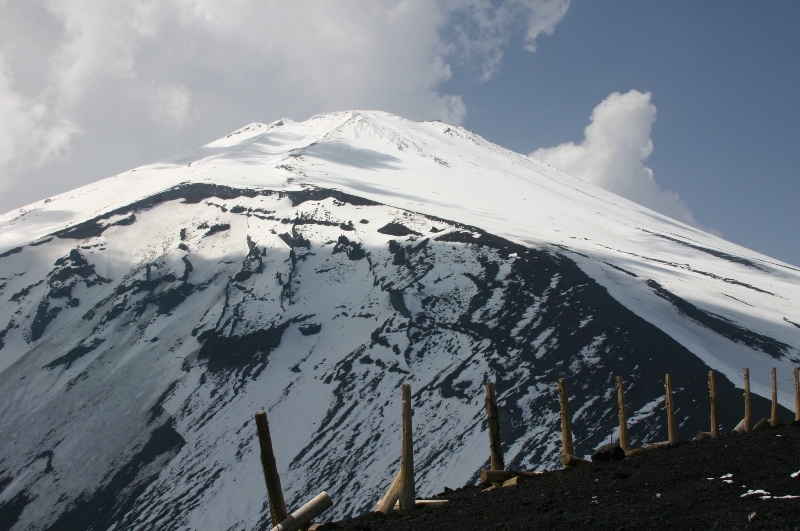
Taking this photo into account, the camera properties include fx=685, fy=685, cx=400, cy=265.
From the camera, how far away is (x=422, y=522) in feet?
27.7

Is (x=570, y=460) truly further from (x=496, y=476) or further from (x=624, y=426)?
(x=624, y=426)

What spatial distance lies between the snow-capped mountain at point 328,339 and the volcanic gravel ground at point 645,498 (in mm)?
42345

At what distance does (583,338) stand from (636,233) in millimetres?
66300

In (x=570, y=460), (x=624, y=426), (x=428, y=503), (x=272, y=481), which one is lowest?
(x=428, y=503)

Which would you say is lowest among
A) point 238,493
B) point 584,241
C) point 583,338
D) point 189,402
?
point 238,493

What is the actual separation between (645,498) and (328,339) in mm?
85836

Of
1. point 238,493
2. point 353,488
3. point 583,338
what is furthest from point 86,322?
point 583,338

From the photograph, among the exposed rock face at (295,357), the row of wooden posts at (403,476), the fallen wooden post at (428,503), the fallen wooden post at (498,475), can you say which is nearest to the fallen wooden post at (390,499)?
the row of wooden posts at (403,476)

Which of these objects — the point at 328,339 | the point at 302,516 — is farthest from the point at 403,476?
the point at 328,339

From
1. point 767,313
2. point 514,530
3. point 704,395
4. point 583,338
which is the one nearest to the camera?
point 514,530

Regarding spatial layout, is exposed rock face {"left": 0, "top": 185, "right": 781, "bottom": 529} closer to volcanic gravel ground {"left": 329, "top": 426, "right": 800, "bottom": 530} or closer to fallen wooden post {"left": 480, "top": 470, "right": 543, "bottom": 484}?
volcanic gravel ground {"left": 329, "top": 426, "right": 800, "bottom": 530}

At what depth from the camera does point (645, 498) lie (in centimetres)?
855

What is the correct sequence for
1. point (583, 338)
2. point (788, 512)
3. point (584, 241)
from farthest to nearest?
point (584, 241) → point (583, 338) → point (788, 512)

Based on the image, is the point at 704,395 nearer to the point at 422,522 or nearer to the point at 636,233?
the point at 422,522
